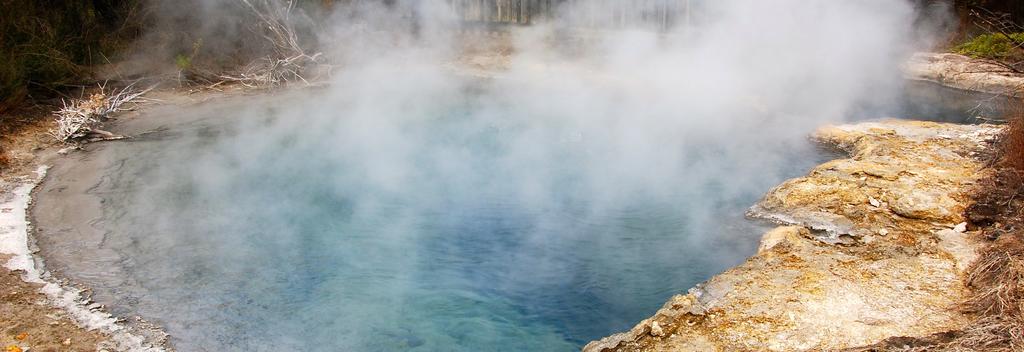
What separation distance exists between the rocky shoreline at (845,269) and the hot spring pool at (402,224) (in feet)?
1.19

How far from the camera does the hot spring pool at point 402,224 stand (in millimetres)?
3697

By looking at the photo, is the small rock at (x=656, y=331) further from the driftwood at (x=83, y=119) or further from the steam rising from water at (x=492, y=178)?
the driftwood at (x=83, y=119)

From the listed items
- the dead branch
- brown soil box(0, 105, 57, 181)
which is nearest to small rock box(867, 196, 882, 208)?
brown soil box(0, 105, 57, 181)

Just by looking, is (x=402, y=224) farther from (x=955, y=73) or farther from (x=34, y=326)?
(x=955, y=73)

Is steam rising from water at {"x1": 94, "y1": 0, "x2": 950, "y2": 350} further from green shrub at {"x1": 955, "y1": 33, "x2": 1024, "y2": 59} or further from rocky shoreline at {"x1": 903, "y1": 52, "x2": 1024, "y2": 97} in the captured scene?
green shrub at {"x1": 955, "y1": 33, "x2": 1024, "y2": 59}

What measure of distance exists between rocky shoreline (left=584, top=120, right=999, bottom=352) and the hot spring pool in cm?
36

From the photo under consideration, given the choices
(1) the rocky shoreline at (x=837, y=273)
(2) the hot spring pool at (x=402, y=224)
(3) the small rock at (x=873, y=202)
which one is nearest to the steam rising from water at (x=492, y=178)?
(2) the hot spring pool at (x=402, y=224)

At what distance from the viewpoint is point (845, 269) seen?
11.9 feet

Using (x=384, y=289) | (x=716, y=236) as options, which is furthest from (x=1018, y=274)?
(x=384, y=289)

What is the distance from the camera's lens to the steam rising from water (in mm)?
3803

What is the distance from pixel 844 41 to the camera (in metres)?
7.93

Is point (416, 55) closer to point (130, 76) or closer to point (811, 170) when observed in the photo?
point (130, 76)

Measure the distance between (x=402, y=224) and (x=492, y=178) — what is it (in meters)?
0.99

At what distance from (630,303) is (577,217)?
1.10 metres
